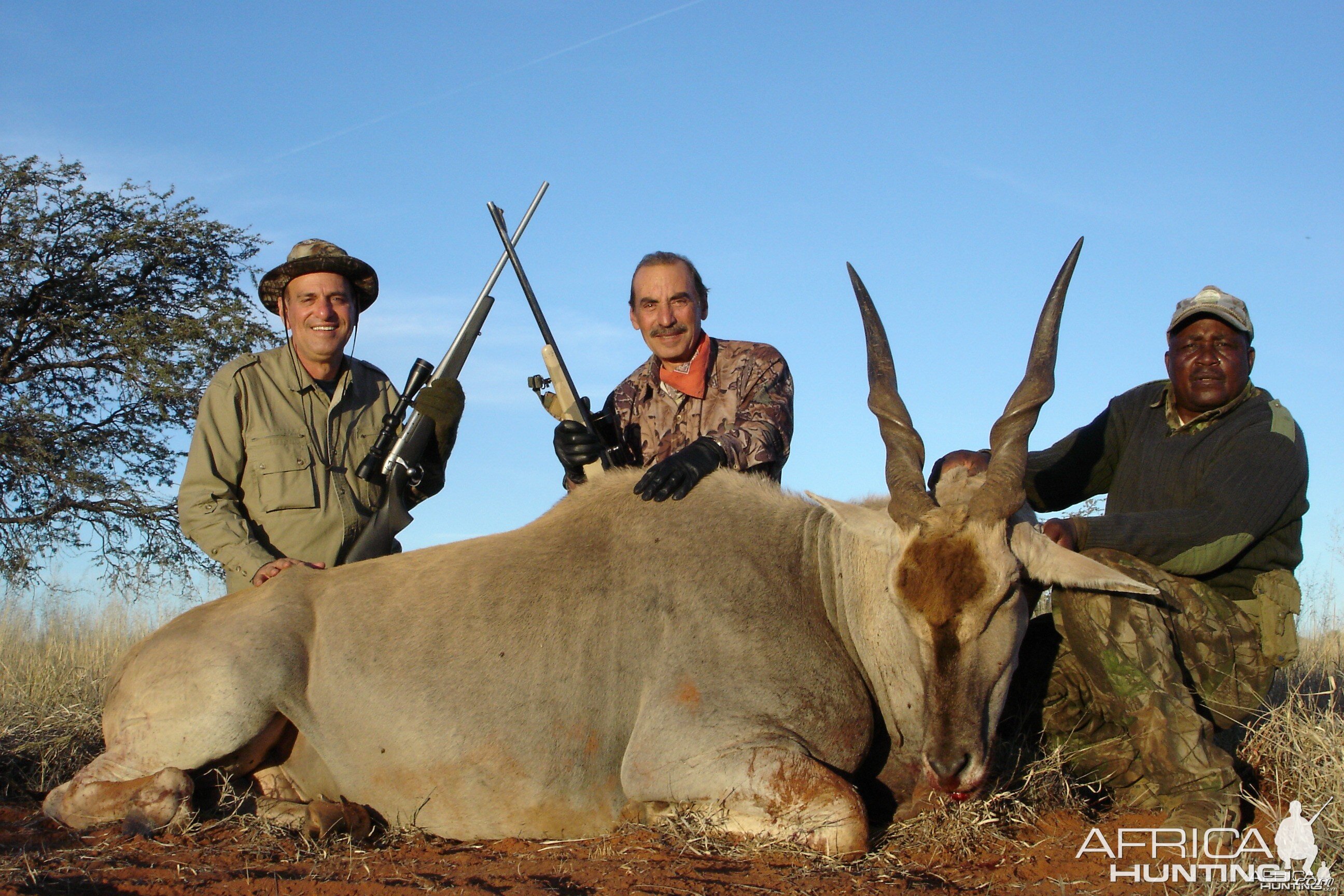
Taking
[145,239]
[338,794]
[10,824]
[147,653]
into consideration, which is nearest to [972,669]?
[338,794]

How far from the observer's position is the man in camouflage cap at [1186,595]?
556 centimetres

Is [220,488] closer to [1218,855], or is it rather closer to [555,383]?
[555,383]

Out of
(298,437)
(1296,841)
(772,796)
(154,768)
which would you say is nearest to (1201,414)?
(1296,841)

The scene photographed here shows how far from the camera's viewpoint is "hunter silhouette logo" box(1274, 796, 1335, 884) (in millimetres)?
4824

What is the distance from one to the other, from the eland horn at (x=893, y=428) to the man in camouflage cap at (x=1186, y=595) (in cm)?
42

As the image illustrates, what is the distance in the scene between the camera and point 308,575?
6301 millimetres

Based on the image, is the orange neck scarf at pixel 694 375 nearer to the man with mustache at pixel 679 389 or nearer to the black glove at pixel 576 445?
the man with mustache at pixel 679 389

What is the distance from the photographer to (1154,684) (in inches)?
220

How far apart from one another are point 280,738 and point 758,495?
2.79 metres

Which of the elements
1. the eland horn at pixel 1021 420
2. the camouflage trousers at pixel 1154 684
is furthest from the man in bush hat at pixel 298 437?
the camouflage trousers at pixel 1154 684

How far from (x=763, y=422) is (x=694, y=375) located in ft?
2.70

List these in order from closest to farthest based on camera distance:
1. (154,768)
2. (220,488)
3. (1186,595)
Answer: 1. (154,768)
2. (1186,595)
3. (220,488)

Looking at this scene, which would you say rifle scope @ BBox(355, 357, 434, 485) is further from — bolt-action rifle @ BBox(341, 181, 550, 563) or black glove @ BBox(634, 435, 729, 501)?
black glove @ BBox(634, 435, 729, 501)

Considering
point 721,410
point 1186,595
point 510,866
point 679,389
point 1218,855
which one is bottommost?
point 510,866
